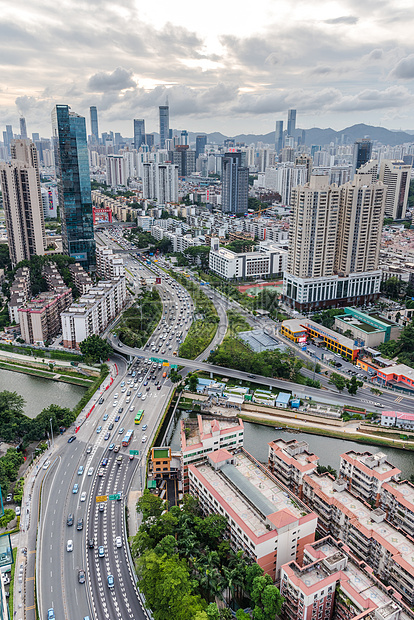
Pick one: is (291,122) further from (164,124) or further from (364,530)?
(364,530)

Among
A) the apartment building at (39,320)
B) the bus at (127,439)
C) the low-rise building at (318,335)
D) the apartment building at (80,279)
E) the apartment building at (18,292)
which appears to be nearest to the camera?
the bus at (127,439)

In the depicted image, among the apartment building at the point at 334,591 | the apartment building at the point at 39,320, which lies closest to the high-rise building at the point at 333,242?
the apartment building at the point at 39,320

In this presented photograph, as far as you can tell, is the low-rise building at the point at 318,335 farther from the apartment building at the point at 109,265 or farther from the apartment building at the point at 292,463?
the apartment building at the point at 109,265

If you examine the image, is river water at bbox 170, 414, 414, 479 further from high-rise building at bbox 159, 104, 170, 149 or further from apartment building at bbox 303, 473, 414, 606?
high-rise building at bbox 159, 104, 170, 149

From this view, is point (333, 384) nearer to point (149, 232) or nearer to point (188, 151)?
point (149, 232)

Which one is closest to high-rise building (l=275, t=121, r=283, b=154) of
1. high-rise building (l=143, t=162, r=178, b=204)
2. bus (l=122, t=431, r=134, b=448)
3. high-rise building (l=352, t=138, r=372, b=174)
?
high-rise building (l=352, t=138, r=372, b=174)

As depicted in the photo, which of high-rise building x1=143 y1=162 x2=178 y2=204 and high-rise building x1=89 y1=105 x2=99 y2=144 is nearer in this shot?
high-rise building x1=143 y1=162 x2=178 y2=204
